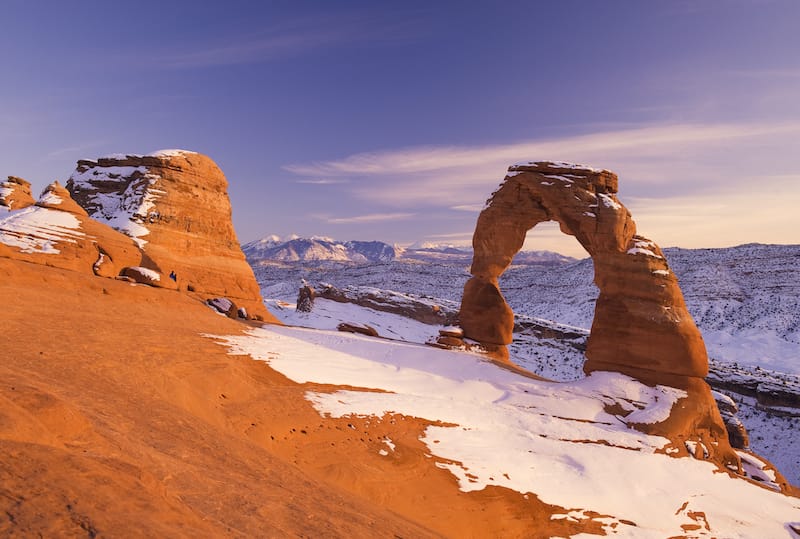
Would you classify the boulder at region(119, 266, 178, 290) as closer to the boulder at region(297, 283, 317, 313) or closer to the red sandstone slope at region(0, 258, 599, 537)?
the red sandstone slope at region(0, 258, 599, 537)

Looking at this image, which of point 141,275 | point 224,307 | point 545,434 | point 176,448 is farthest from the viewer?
point 224,307

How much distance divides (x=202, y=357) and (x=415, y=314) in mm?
37950

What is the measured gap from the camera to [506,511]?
812cm

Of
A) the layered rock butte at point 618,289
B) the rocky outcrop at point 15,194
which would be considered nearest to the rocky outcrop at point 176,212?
the rocky outcrop at point 15,194

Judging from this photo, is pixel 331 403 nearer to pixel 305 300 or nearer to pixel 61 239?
pixel 61 239

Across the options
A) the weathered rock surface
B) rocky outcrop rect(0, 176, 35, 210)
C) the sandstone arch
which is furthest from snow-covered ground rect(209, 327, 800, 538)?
the weathered rock surface

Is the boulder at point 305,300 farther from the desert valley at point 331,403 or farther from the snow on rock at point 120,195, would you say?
the snow on rock at point 120,195

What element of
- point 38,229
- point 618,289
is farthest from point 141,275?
point 618,289

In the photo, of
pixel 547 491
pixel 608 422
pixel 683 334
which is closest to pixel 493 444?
pixel 547 491

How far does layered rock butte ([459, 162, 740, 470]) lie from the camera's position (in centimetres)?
1527

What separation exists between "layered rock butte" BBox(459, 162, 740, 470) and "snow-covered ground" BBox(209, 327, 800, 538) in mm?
762

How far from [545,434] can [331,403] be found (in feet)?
19.4

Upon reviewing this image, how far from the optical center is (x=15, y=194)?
786 inches

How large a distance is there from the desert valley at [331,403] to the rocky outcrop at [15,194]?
0.37ft
